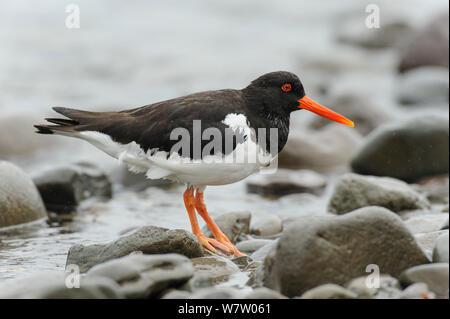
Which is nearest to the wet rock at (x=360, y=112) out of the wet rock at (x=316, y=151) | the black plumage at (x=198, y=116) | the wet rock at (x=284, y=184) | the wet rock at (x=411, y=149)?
the wet rock at (x=316, y=151)

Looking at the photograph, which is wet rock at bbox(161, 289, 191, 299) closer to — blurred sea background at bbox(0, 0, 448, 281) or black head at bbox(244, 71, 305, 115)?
blurred sea background at bbox(0, 0, 448, 281)

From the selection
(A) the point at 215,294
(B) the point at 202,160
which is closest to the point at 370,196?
(B) the point at 202,160

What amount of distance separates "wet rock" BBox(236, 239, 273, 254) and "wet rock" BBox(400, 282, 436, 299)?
181 centimetres

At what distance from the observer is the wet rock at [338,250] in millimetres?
4008

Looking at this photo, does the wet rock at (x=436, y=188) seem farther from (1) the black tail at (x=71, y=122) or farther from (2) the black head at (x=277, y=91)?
(1) the black tail at (x=71, y=122)

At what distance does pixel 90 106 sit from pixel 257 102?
794 cm

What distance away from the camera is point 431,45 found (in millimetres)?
14141

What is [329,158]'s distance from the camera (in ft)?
30.6

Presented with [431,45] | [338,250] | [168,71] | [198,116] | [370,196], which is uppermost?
[431,45]

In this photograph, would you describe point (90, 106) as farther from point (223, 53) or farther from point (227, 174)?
point (227, 174)

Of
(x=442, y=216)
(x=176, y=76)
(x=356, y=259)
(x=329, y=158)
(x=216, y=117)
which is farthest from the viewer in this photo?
(x=176, y=76)

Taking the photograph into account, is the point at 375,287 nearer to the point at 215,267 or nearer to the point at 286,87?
the point at 215,267

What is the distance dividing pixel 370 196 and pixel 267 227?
4.06 feet

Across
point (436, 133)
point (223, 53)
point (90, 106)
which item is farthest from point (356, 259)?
point (223, 53)
